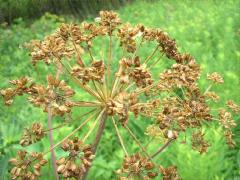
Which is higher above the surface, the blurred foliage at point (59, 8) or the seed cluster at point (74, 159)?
the blurred foliage at point (59, 8)

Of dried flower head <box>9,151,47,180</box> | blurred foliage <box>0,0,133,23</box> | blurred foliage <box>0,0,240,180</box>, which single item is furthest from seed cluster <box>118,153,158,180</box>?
blurred foliage <box>0,0,133,23</box>

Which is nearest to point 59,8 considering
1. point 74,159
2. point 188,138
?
point 188,138

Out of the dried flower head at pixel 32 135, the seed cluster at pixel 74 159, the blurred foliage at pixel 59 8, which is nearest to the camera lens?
the seed cluster at pixel 74 159

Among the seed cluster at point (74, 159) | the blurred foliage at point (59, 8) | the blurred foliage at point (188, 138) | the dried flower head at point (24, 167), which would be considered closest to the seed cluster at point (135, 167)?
the seed cluster at point (74, 159)

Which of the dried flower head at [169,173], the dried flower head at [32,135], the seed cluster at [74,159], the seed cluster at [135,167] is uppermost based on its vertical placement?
the dried flower head at [32,135]

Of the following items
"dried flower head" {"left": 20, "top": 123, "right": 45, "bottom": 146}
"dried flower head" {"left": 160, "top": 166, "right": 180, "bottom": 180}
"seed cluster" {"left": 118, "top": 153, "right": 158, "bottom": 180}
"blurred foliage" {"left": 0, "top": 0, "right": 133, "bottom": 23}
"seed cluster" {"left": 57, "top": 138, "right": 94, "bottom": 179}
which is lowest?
"dried flower head" {"left": 160, "top": 166, "right": 180, "bottom": 180}

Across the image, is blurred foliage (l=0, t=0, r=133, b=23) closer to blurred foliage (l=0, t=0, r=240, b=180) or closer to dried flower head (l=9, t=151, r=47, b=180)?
blurred foliage (l=0, t=0, r=240, b=180)

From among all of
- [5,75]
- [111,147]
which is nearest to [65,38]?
[111,147]

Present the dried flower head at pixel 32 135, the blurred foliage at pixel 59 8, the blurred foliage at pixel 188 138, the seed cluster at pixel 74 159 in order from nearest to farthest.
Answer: the seed cluster at pixel 74 159 → the dried flower head at pixel 32 135 → the blurred foliage at pixel 188 138 → the blurred foliage at pixel 59 8

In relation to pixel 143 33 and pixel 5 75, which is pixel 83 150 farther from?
pixel 5 75

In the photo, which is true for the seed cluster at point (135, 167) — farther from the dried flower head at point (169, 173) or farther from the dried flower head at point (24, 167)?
the dried flower head at point (24, 167)

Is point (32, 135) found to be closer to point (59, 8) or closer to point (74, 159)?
point (74, 159)
